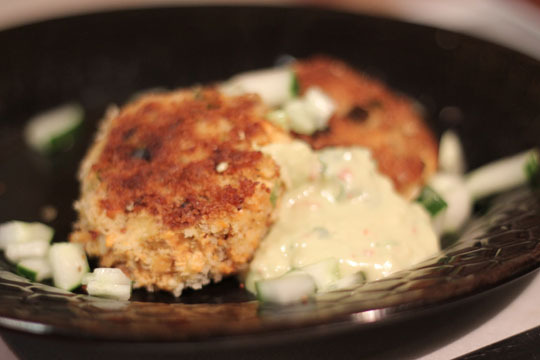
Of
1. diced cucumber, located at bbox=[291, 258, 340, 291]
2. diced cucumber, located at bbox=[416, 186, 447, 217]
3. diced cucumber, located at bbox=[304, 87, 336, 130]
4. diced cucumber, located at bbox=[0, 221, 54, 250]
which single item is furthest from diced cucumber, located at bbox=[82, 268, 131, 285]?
diced cucumber, located at bbox=[416, 186, 447, 217]

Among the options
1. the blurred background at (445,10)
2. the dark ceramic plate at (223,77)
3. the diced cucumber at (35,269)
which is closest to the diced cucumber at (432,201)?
the dark ceramic plate at (223,77)

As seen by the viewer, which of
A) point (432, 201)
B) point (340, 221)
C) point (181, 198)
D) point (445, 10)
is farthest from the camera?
point (445, 10)

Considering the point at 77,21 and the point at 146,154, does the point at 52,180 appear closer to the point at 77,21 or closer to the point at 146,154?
the point at 146,154

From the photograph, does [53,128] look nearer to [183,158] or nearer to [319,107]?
[183,158]

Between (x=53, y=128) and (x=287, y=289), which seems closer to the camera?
(x=287, y=289)

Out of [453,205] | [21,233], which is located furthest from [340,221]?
[21,233]
